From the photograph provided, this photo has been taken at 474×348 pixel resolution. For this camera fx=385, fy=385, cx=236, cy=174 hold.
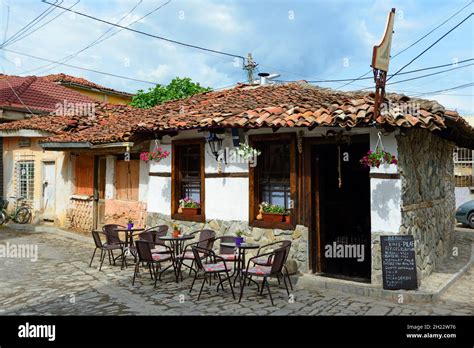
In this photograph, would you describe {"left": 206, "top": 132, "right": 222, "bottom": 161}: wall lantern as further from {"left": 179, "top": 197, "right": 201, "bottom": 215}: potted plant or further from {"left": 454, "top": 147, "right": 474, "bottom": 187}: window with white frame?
{"left": 454, "top": 147, "right": 474, "bottom": 187}: window with white frame

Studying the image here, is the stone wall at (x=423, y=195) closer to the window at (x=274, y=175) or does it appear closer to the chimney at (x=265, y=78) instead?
the window at (x=274, y=175)

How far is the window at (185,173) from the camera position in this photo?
8.79m

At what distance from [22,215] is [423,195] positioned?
13255 millimetres

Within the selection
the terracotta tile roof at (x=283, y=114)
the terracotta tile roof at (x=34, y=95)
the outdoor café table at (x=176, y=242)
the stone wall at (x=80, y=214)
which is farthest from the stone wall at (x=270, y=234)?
the terracotta tile roof at (x=34, y=95)

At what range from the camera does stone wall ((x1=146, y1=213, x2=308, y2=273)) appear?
7.13 meters

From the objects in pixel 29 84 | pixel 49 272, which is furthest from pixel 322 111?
pixel 29 84

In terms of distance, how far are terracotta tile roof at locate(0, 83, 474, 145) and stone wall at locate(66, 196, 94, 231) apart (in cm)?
213

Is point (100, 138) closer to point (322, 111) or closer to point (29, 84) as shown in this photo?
point (322, 111)

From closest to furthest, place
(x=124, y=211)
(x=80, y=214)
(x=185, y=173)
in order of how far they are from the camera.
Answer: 1. (x=185, y=173)
2. (x=124, y=211)
3. (x=80, y=214)

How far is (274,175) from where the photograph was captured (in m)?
7.65

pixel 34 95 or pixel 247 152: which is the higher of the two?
pixel 34 95

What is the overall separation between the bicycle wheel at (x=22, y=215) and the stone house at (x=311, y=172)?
6465mm

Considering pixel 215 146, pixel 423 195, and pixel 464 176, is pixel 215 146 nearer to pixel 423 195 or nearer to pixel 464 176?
pixel 423 195

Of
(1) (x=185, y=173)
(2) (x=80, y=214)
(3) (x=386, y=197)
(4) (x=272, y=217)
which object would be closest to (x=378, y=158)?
(3) (x=386, y=197)
